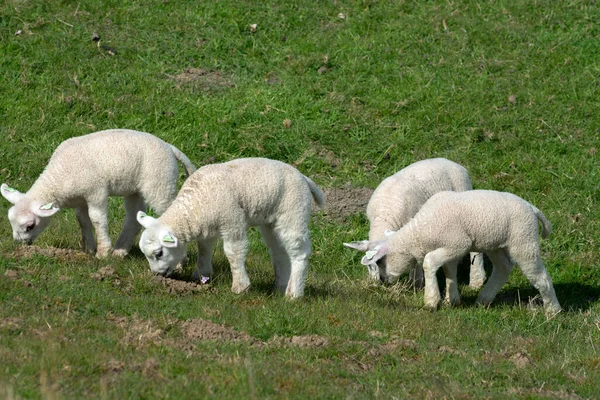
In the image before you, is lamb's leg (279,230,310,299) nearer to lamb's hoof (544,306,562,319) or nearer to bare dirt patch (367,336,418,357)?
bare dirt patch (367,336,418,357)

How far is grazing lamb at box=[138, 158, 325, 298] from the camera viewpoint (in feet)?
33.0

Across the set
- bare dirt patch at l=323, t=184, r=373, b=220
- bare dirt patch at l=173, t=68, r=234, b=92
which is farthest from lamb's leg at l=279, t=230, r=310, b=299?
bare dirt patch at l=173, t=68, r=234, b=92

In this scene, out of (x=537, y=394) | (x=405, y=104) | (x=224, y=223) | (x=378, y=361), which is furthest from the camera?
(x=405, y=104)

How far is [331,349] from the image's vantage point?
28.0 ft

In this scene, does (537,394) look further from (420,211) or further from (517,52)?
(517,52)

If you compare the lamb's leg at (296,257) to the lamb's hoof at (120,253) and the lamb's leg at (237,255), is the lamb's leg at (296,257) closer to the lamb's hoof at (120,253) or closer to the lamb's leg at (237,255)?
the lamb's leg at (237,255)

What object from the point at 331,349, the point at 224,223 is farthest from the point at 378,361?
the point at 224,223

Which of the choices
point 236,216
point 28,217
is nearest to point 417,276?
point 236,216

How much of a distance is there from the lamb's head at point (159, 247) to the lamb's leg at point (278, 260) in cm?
99

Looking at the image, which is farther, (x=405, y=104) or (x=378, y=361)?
(x=405, y=104)

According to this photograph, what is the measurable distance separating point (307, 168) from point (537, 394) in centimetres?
725

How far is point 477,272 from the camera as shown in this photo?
495 inches

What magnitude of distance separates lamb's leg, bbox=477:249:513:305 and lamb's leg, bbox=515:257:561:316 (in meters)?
0.26

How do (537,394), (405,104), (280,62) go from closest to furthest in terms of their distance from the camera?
(537,394) < (405,104) < (280,62)
